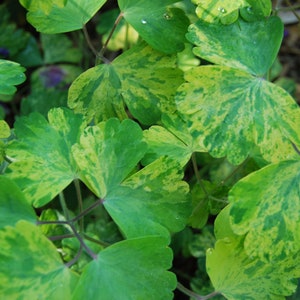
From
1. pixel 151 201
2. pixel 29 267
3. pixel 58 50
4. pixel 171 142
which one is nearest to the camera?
pixel 29 267

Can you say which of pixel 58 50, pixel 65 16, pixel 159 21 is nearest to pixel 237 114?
pixel 159 21

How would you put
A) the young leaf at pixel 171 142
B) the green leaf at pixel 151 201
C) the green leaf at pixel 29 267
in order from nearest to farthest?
the green leaf at pixel 29 267 < the green leaf at pixel 151 201 < the young leaf at pixel 171 142

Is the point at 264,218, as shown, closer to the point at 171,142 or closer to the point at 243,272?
the point at 243,272

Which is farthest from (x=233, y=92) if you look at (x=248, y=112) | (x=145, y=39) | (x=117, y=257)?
(x=117, y=257)

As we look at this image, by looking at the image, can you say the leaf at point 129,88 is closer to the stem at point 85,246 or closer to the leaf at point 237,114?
the leaf at point 237,114

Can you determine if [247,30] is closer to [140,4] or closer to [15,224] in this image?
[140,4]

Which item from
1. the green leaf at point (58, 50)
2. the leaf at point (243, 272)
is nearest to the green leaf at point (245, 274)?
the leaf at point (243, 272)
